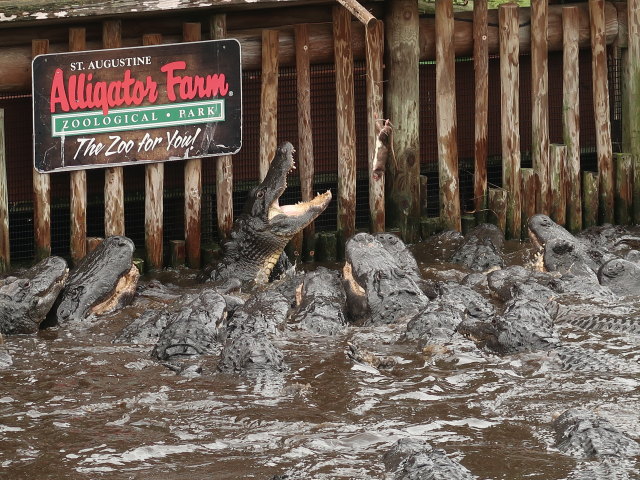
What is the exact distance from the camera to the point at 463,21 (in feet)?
40.9

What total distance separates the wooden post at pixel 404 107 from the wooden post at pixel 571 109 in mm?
1542

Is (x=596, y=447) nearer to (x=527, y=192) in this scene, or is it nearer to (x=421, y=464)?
(x=421, y=464)

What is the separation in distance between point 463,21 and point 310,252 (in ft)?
8.88

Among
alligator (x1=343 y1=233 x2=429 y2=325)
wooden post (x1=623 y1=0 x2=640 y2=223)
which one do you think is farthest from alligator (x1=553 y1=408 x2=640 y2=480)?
wooden post (x1=623 y1=0 x2=640 y2=223)

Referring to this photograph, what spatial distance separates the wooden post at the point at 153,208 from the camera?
11531mm

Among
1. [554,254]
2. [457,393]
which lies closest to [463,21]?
[554,254]

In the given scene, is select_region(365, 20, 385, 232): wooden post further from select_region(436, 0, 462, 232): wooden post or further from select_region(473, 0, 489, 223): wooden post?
select_region(473, 0, 489, 223): wooden post

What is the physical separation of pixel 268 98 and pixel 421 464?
5805mm

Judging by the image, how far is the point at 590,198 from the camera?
12.9m

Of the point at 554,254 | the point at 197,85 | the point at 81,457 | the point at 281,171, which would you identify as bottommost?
the point at 81,457

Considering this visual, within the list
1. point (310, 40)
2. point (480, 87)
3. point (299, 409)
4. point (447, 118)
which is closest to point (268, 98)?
point (310, 40)

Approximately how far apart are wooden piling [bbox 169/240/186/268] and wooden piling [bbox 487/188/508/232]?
120 inches

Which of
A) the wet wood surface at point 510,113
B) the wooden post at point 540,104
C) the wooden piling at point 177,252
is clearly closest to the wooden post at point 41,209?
the wooden piling at point 177,252

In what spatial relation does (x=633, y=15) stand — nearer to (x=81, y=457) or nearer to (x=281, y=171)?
(x=281, y=171)
